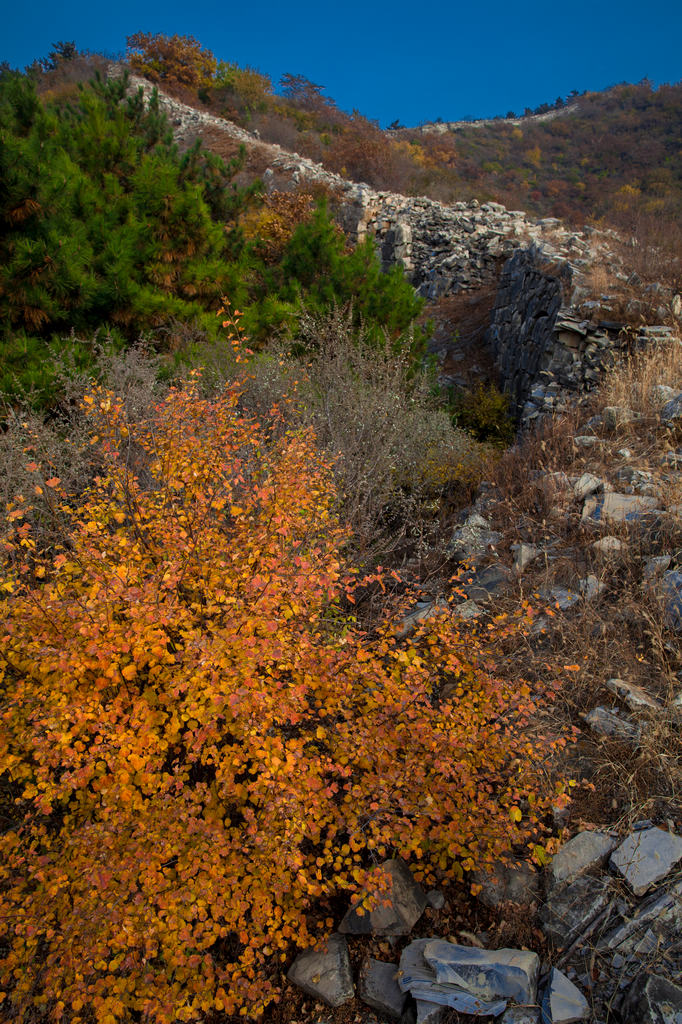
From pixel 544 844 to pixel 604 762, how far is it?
529mm

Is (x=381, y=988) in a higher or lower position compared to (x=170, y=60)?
lower

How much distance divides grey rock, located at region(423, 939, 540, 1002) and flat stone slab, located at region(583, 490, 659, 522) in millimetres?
3196

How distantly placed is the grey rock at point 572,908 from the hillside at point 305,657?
0.5 inches

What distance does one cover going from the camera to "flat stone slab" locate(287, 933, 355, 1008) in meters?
2.53

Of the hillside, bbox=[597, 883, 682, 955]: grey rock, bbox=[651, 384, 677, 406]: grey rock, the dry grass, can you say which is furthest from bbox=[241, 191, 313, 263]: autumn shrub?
bbox=[597, 883, 682, 955]: grey rock

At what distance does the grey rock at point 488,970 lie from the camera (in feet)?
7.47

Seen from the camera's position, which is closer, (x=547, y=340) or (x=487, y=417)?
(x=547, y=340)

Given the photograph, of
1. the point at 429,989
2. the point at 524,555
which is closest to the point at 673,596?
the point at 524,555

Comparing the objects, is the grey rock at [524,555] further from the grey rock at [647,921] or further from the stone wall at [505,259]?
the stone wall at [505,259]

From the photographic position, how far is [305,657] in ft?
9.34

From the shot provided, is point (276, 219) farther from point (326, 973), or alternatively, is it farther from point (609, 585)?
point (326, 973)

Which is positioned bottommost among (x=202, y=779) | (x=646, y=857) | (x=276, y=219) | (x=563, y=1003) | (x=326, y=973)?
(x=326, y=973)

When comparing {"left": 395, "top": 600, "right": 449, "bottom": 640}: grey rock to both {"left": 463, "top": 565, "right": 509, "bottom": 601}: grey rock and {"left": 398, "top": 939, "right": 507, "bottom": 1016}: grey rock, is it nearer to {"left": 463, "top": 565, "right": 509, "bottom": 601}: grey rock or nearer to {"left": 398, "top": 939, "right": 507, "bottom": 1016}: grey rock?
{"left": 463, "top": 565, "right": 509, "bottom": 601}: grey rock

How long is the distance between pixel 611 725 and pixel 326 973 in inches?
73.9
